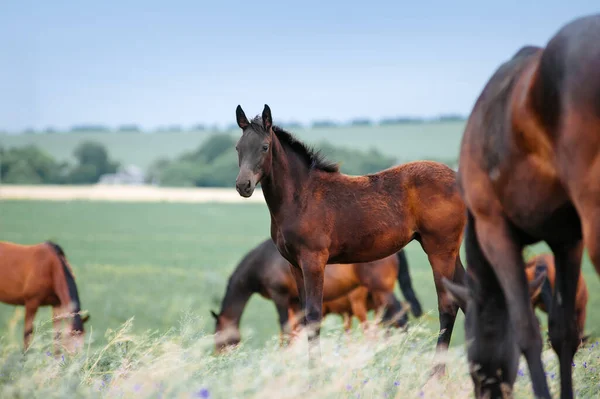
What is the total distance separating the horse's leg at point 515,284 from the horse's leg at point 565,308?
1.34ft

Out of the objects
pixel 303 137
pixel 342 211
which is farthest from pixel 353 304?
pixel 303 137

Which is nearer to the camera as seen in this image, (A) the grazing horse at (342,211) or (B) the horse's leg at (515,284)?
(B) the horse's leg at (515,284)

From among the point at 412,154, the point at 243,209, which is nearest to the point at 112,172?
the point at 243,209

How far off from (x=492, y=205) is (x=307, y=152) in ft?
12.3

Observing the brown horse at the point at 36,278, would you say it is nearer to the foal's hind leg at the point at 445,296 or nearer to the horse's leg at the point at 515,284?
the foal's hind leg at the point at 445,296

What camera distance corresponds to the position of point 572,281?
394cm

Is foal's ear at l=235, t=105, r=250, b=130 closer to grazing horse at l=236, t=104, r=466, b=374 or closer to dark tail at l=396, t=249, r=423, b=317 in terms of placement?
grazing horse at l=236, t=104, r=466, b=374

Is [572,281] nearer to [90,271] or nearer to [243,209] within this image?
[90,271]

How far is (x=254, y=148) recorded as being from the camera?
21.4ft

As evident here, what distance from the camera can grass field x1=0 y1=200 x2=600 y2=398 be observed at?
411 cm

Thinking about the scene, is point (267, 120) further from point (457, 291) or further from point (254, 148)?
point (457, 291)

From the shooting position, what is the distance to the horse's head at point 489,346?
3945 millimetres

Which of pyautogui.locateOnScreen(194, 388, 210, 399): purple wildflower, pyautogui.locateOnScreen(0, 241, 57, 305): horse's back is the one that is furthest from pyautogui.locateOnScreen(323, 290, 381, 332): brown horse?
pyautogui.locateOnScreen(194, 388, 210, 399): purple wildflower

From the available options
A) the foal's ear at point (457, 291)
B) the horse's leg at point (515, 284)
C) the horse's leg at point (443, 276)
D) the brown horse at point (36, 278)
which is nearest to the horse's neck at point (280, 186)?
the horse's leg at point (443, 276)
